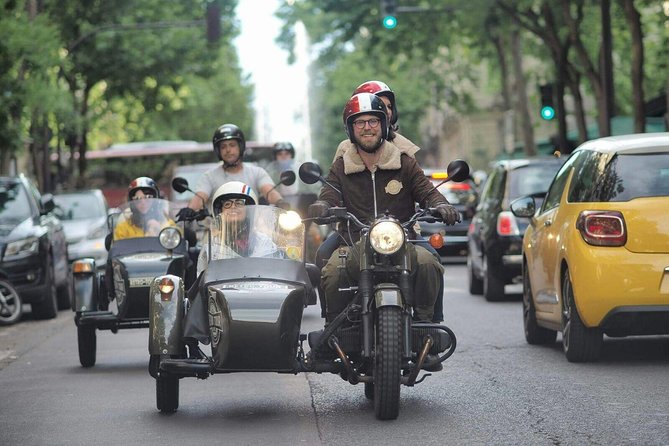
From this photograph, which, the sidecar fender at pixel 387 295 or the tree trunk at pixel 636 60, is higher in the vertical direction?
the tree trunk at pixel 636 60

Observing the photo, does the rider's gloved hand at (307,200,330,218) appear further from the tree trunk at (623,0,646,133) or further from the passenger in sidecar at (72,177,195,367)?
the tree trunk at (623,0,646,133)

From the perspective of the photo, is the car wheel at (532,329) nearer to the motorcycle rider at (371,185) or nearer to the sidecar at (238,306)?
the motorcycle rider at (371,185)

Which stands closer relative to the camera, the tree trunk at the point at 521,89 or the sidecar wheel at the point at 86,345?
the sidecar wheel at the point at 86,345

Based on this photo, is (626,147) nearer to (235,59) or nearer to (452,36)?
(452,36)

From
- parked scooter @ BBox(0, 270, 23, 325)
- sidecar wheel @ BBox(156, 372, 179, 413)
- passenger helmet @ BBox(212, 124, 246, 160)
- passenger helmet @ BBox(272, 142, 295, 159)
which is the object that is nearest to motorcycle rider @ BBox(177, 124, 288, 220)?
passenger helmet @ BBox(212, 124, 246, 160)

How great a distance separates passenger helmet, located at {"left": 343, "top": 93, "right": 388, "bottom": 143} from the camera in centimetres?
884

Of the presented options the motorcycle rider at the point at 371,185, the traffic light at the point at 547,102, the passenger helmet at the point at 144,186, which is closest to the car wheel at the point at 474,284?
the passenger helmet at the point at 144,186

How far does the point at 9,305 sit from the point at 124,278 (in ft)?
21.9

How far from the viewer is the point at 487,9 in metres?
31.5

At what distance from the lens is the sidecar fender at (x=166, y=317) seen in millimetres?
8750

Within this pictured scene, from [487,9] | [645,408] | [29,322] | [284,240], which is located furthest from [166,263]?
[487,9]

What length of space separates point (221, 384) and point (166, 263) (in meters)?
1.60

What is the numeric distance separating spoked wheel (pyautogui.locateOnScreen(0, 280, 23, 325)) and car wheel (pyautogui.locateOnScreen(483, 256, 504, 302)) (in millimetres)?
5363

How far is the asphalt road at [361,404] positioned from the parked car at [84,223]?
12.3 metres
